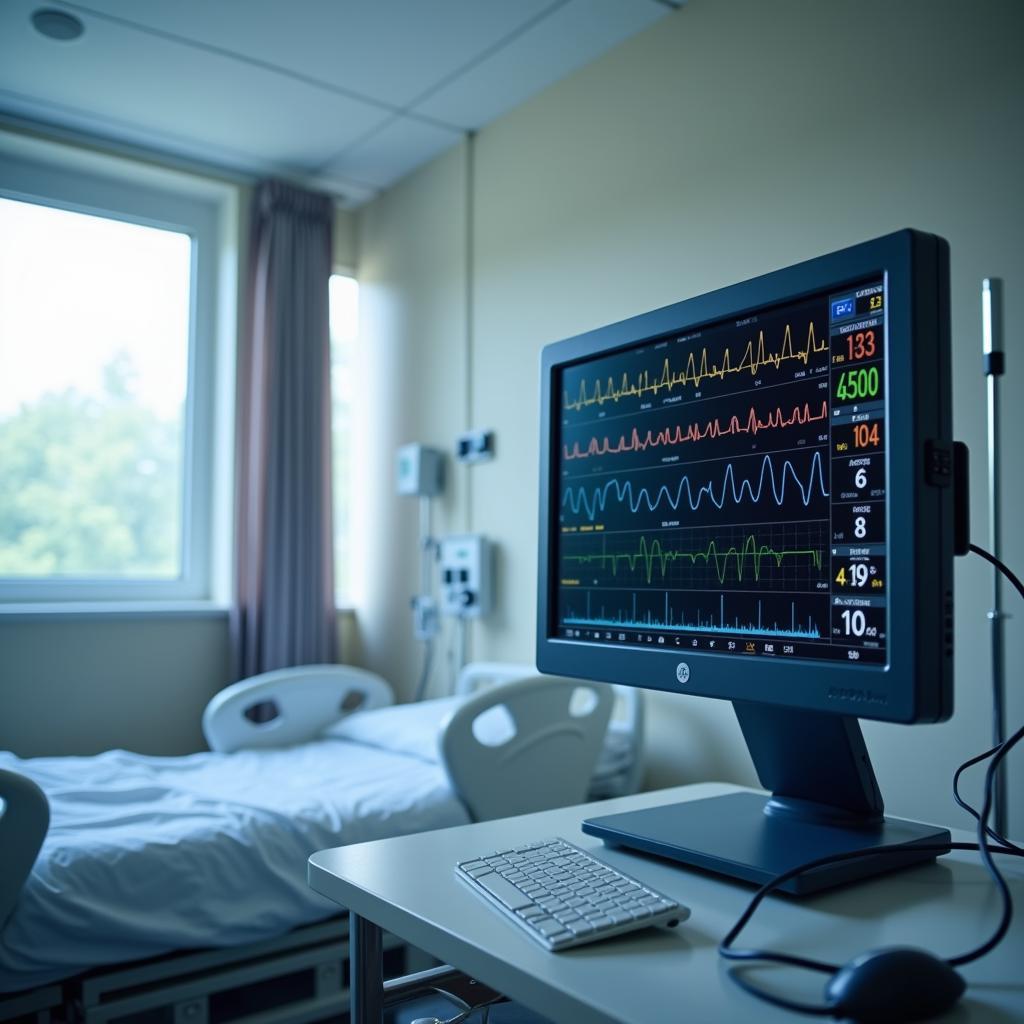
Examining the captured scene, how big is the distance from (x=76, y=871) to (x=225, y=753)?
982 millimetres

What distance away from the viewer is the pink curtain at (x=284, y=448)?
324cm

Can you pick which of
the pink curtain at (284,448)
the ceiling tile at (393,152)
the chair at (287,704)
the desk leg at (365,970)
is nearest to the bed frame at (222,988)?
the chair at (287,704)

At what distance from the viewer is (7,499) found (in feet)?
10.0

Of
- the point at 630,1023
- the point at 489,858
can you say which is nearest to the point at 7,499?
the point at 489,858

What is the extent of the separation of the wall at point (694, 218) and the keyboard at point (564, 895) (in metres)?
1.14

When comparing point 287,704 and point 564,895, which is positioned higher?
point 564,895

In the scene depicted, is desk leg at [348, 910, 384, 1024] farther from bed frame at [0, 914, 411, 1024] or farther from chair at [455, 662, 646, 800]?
chair at [455, 662, 646, 800]

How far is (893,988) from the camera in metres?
0.58

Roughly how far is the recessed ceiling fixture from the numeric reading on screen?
2077 millimetres

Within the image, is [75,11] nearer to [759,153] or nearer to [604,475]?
[759,153]

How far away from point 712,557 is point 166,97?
263 centimetres

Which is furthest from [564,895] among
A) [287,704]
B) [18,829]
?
[287,704]

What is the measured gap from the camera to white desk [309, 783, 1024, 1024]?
626 mm

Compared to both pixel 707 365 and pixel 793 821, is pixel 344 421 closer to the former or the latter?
pixel 707 365
